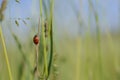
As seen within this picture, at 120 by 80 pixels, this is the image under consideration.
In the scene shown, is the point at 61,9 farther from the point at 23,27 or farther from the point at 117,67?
the point at 117,67

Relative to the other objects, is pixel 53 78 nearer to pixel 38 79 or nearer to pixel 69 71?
pixel 38 79

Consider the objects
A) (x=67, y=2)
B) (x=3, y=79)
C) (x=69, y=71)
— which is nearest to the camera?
(x=3, y=79)

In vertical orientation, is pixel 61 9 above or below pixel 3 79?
above

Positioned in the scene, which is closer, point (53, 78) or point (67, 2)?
point (53, 78)

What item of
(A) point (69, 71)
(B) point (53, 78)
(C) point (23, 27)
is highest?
(C) point (23, 27)

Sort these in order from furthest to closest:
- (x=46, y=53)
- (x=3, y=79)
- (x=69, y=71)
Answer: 1. (x=69, y=71)
2. (x=3, y=79)
3. (x=46, y=53)

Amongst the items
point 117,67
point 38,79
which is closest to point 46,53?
point 38,79
